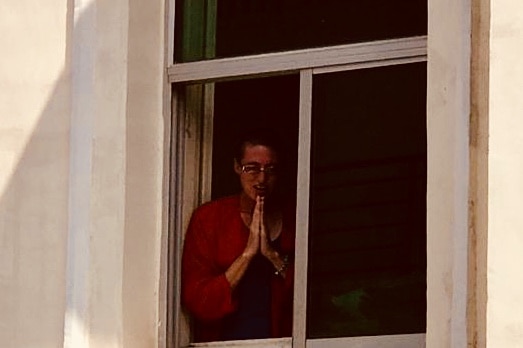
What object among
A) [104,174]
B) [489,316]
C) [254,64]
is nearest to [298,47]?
[254,64]

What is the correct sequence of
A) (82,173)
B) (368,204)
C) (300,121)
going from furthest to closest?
(82,173), (300,121), (368,204)

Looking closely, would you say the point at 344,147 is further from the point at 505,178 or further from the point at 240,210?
the point at 505,178

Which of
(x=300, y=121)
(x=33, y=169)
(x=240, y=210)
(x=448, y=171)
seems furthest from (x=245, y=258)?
(x=448, y=171)

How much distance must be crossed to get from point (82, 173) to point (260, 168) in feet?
2.24

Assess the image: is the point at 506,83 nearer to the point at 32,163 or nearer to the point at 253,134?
the point at 253,134

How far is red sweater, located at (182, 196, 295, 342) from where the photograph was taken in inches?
376

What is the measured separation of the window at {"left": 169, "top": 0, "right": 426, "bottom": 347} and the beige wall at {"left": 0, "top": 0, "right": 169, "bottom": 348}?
0.55ft

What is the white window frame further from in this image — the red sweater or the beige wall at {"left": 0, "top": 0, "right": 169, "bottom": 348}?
the beige wall at {"left": 0, "top": 0, "right": 169, "bottom": 348}

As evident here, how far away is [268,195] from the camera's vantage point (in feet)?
31.6

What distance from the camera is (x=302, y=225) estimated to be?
367 inches

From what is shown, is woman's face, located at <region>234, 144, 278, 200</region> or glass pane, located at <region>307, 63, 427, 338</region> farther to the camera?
woman's face, located at <region>234, 144, 278, 200</region>

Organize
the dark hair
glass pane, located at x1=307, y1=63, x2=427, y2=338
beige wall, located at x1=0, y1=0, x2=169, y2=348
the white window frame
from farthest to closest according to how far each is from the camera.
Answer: the dark hair
beige wall, located at x1=0, y1=0, x2=169, y2=348
glass pane, located at x1=307, y1=63, x2=427, y2=338
the white window frame

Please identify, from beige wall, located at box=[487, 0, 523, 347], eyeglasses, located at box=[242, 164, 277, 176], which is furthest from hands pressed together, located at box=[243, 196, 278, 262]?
beige wall, located at box=[487, 0, 523, 347]

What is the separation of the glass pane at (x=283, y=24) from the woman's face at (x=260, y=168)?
38 cm
